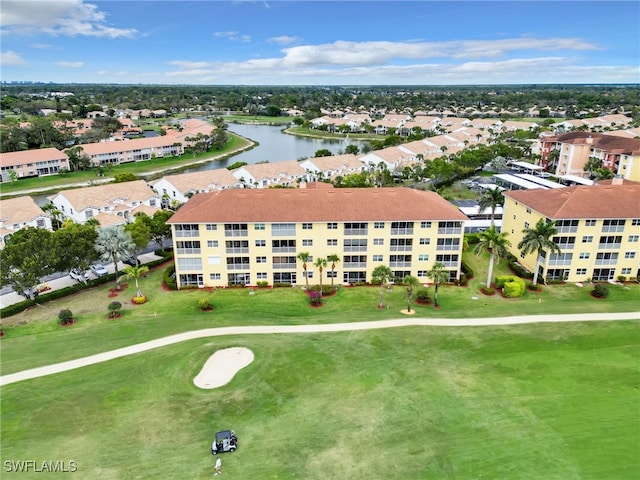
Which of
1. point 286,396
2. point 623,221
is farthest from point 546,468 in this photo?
point 623,221

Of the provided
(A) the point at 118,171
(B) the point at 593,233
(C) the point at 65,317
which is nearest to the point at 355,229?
(B) the point at 593,233

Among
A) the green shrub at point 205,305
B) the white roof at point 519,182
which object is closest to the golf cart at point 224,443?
the green shrub at point 205,305

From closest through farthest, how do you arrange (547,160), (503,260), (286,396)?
1. (286,396)
2. (503,260)
3. (547,160)

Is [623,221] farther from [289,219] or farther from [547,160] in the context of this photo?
[547,160]

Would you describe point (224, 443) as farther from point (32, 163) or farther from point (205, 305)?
point (32, 163)

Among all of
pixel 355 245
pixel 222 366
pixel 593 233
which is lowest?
pixel 222 366
